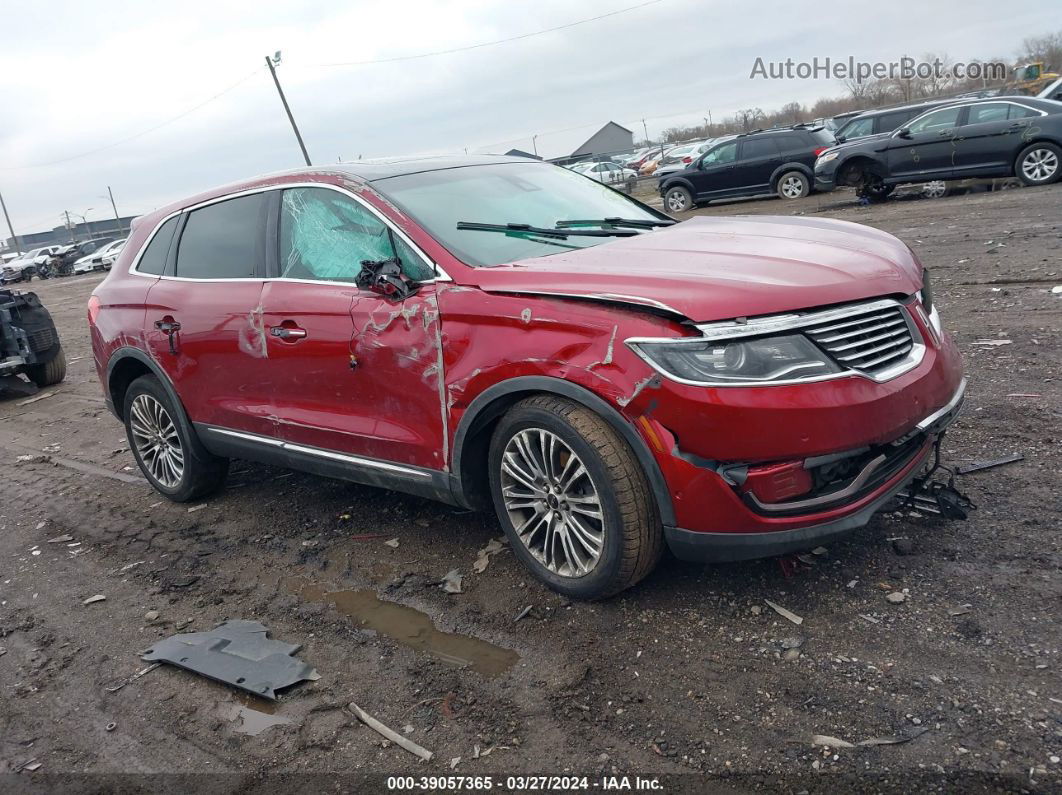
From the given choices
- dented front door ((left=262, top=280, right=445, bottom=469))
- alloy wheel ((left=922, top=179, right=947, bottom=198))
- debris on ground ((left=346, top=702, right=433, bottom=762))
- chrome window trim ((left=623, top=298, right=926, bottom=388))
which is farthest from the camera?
alloy wheel ((left=922, top=179, right=947, bottom=198))

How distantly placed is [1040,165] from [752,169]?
6.48 metres

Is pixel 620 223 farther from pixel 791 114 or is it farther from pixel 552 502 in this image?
pixel 791 114

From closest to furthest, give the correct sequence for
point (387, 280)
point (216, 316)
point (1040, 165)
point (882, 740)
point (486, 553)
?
1. point (882, 740)
2. point (387, 280)
3. point (486, 553)
4. point (216, 316)
5. point (1040, 165)

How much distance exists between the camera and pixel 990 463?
13.9ft

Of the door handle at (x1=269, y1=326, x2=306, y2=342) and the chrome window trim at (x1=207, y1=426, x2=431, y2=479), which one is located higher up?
the door handle at (x1=269, y1=326, x2=306, y2=342)

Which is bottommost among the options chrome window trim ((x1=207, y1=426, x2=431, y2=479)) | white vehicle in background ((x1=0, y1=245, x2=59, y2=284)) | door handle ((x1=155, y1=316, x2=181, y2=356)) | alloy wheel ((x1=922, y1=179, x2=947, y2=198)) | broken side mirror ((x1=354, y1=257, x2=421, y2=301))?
alloy wheel ((x1=922, y1=179, x2=947, y2=198))

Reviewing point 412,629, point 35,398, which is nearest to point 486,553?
point 412,629

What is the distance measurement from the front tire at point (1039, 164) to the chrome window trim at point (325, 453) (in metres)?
14.4

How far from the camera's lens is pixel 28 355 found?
10266 mm

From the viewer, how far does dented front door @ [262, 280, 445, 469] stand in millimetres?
3711

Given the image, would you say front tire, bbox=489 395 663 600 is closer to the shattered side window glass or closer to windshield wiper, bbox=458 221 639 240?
the shattered side window glass

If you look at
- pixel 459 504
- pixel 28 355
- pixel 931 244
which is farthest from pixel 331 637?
pixel 931 244

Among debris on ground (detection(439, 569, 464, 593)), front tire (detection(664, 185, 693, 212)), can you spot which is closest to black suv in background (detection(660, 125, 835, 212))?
front tire (detection(664, 185, 693, 212))

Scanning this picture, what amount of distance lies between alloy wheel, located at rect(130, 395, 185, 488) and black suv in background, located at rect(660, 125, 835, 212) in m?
16.7
